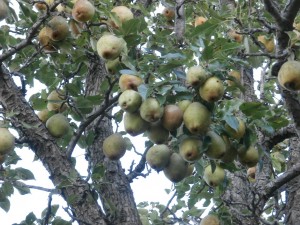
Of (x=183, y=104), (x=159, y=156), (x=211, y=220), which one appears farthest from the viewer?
(x=211, y=220)

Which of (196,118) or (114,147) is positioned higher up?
(114,147)

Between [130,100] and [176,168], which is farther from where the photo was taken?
[176,168]

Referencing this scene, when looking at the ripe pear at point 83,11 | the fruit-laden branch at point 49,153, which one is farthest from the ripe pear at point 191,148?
the ripe pear at point 83,11

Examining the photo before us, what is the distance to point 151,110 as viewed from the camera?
2135mm

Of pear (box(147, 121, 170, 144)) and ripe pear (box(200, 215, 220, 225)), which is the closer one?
pear (box(147, 121, 170, 144))

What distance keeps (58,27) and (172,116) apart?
77cm

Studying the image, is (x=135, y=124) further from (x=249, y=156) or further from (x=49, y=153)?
(x=49, y=153)

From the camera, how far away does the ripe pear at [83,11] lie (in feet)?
8.23

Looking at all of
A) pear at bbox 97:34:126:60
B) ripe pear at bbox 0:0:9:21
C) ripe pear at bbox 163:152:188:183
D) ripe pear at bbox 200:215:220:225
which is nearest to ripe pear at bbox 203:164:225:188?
ripe pear at bbox 163:152:188:183

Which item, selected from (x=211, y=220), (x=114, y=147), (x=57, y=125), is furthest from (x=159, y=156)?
(x=211, y=220)

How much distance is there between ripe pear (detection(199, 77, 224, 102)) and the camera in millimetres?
2119

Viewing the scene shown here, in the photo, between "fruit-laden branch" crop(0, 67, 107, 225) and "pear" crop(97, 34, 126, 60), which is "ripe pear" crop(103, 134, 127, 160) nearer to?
"fruit-laden branch" crop(0, 67, 107, 225)

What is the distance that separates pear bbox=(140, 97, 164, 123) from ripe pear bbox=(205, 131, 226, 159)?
21 centimetres

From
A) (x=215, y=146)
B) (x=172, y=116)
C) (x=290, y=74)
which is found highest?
(x=290, y=74)
